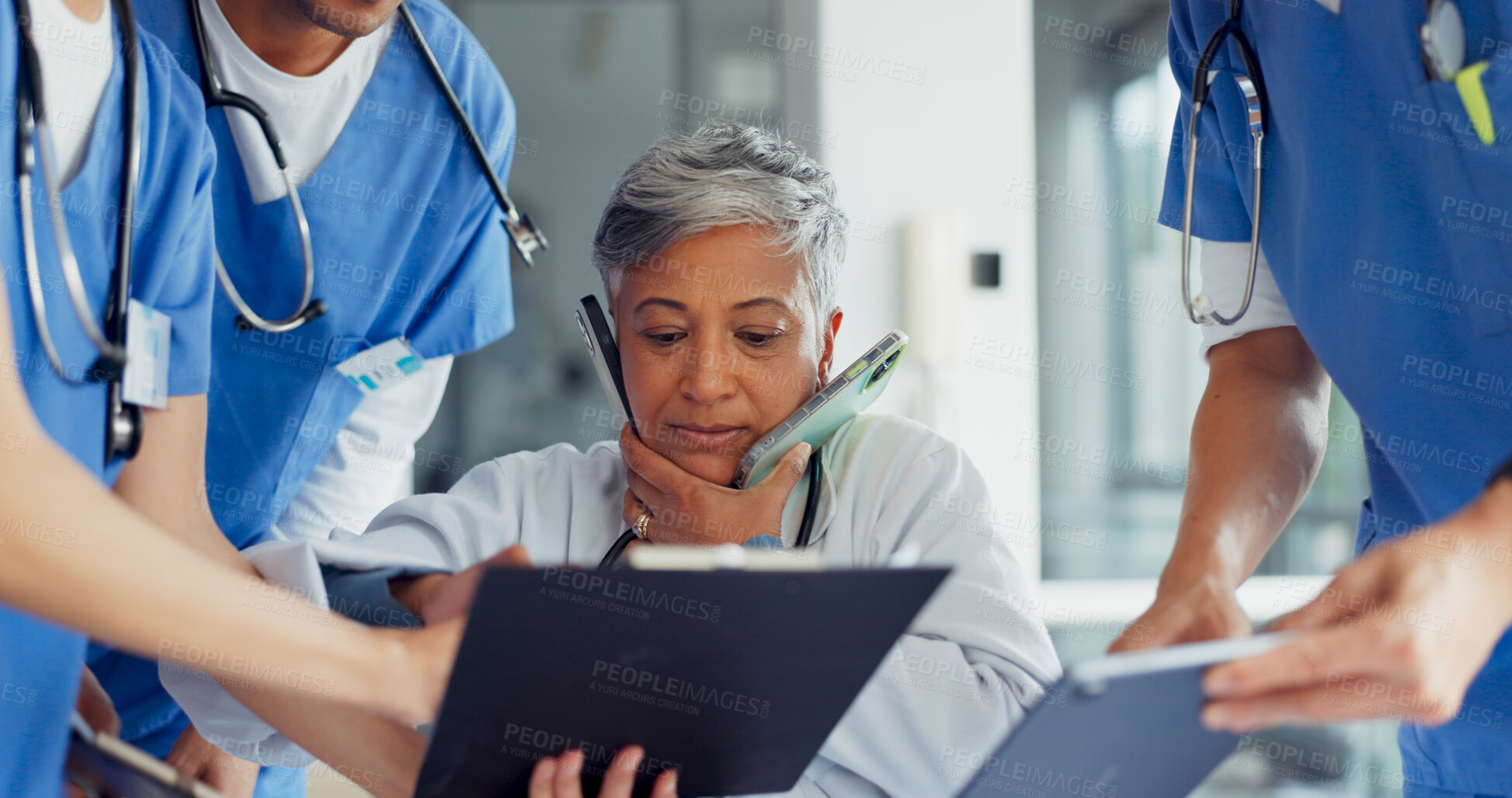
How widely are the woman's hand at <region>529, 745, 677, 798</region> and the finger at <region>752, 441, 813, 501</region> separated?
425mm

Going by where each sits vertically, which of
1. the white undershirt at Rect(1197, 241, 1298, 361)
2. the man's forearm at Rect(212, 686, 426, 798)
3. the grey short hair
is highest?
the grey short hair

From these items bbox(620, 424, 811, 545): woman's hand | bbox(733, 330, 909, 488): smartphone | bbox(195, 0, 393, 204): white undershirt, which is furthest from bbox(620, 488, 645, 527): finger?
bbox(195, 0, 393, 204): white undershirt

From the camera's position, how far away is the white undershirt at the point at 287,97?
4.73 feet

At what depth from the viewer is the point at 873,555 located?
1275 mm

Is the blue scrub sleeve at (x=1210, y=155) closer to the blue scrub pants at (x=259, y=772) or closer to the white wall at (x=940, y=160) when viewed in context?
the blue scrub pants at (x=259, y=772)

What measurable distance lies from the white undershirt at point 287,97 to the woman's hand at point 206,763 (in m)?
0.70

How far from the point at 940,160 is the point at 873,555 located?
7.22ft

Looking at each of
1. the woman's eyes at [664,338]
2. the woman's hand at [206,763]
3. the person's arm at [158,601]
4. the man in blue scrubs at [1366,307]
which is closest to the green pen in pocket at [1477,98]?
the man in blue scrubs at [1366,307]

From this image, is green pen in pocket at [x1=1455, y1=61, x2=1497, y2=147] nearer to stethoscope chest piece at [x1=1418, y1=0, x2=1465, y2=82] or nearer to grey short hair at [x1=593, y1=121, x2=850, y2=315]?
stethoscope chest piece at [x1=1418, y1=0, x2=1465, y2=82]

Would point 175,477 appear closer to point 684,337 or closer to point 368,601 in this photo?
point 368,601

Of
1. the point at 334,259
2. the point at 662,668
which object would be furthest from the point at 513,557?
the point at 334,259

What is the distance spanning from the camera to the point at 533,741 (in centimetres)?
85

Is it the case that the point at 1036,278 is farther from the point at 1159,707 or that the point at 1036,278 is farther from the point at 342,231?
the point at 1159,707

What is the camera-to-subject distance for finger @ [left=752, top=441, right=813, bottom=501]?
1268 millimetres
